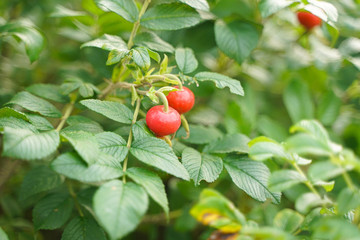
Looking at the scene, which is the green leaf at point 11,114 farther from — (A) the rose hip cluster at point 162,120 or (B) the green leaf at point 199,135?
(B) the green leaf at point 199,135

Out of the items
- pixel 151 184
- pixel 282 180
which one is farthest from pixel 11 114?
pixel 282 180

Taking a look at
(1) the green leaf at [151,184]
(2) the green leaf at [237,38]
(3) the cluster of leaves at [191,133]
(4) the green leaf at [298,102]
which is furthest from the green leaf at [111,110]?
(4) the green leaf at [298,102]

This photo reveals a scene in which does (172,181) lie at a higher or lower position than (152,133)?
lower

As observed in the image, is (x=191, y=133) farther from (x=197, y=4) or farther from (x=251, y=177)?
(x=197, y=4)

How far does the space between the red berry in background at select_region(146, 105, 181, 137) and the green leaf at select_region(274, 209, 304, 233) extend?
514mm

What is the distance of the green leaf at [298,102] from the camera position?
171 centimetres

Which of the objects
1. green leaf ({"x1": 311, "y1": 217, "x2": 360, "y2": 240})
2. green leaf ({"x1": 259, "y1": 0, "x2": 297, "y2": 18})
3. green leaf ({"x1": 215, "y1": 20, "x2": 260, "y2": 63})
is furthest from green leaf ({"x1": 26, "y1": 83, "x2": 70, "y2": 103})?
green leaf ({"x1": 311, "y1": 217, "x2": 360, "y2": 240})

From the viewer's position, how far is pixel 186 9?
133cm

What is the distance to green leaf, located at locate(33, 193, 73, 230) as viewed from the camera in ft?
4.18

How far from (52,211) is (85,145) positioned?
544mm

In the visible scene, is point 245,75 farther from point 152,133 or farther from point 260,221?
point 152,133

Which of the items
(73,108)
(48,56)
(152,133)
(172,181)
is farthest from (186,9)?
(48,56)

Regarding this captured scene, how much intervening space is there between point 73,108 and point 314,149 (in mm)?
1124

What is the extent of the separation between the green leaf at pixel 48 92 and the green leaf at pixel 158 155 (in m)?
0.53
